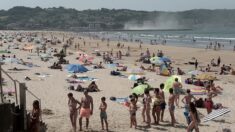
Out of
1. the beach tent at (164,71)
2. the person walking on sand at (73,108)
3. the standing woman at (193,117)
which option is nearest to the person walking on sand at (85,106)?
the person walking on sand at (73,108)

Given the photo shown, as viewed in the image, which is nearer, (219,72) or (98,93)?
(98,93)

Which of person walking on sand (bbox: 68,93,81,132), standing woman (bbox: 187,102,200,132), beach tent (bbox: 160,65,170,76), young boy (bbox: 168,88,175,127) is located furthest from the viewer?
beach tent (bbox: 160,65,170,76)

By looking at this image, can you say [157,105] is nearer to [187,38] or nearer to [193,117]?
[193,117]

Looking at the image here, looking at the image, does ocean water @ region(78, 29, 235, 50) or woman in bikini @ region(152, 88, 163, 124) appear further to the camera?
ocean water @ region(78, 29, 235, 50)

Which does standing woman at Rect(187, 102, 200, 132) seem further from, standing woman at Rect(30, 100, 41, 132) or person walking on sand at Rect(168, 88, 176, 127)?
standing woman at Rect(30, 100, 41, 132)

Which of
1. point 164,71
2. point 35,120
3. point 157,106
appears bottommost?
point 164,71

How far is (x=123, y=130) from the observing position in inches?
473

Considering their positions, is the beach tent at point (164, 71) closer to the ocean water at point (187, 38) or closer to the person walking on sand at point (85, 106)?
the person walking on sand at point (85, 106)

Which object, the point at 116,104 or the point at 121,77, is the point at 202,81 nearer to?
the point at 121,77

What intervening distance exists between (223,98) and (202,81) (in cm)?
343

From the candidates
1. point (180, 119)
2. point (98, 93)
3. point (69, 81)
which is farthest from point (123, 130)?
point (69, 81)

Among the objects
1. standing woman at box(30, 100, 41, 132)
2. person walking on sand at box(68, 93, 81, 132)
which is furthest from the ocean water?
standing woman at box(30, 100, 41, 132)

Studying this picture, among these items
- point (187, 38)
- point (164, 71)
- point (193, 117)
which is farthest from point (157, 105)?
point (187, 38)

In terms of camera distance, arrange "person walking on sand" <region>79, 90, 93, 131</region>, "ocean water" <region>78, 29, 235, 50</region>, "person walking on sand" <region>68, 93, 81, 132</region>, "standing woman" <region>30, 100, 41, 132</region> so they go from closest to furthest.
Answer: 1. "standing woman" <region>30, 100, 41, 132</region>
2. "person walking on sand" <region>68, 93, 81, 132</region>
3. "person walking on sand" <region>79, 90, 93, 131</region>
4. "ocean water" <region>78, 29, 235, 50</region>
